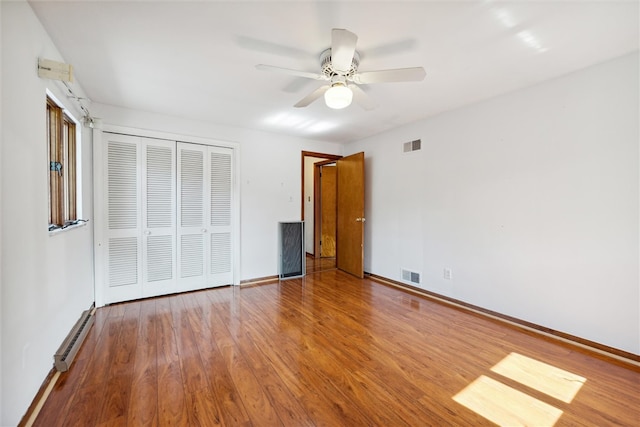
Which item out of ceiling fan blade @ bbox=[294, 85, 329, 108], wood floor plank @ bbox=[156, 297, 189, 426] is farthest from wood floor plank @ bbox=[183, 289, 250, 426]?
ceiling fan blade @ bbox=[294, 85, 329, 108]

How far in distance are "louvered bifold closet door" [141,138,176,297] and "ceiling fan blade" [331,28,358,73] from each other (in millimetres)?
2713

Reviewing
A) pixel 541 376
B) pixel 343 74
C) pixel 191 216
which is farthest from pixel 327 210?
pixel 541 376

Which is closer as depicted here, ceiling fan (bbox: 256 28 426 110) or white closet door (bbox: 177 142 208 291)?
ceiling fan (bbox: 256 28 426 110)

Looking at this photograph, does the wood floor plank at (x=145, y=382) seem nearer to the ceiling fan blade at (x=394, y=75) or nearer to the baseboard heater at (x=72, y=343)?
the baseboard heater at (x=72, y=343)

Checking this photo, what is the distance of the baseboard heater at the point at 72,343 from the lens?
74.9 inches

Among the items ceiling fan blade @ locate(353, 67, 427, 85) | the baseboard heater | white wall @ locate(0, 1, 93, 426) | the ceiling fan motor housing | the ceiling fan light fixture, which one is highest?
the ceiling fan motor housing

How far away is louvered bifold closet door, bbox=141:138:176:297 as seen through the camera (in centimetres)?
341

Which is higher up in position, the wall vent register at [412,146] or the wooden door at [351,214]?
the wall vent register at [412,146]

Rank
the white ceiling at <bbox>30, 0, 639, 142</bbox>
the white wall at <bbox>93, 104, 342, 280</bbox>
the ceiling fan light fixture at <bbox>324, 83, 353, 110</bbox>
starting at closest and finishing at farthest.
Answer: the white ceiling at <bbox>30, 0, 639, 142</bbox> < the ceiling fan light fixture at <bbox>324, 83, 353, 110</bbox> < the white wall at <bbox>93, 104, 342, 280</bbox>

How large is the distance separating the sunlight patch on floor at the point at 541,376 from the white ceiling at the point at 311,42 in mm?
2400

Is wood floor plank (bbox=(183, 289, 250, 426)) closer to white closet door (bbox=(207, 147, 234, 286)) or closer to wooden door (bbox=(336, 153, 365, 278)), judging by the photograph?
white closet door (bbox=(207, 147, 234, 286))

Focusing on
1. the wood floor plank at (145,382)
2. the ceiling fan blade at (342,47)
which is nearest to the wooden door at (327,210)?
the wood floor plank at (145,382)

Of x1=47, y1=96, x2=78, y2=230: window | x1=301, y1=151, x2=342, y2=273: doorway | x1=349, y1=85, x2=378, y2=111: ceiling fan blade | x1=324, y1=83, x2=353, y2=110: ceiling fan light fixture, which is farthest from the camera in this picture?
x1=301, y1=151, x2=342, y2=273: doorway

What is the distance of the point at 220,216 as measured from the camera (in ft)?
12.9
